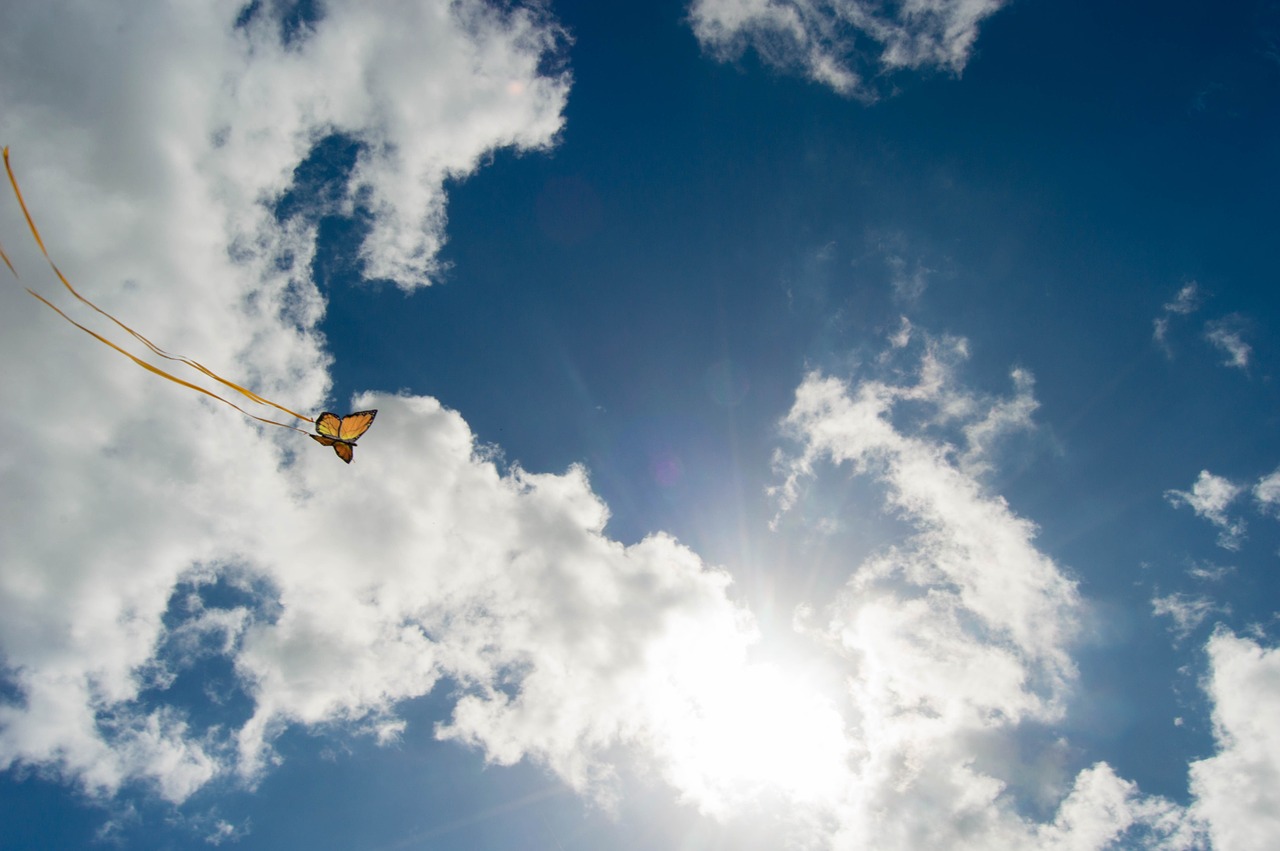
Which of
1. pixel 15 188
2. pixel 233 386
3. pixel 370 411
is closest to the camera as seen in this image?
pixel 15 188

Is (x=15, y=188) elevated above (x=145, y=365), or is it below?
above

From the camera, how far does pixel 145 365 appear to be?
22.4m

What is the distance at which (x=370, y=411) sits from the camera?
27938 mm

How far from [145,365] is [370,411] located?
7570 millimetres

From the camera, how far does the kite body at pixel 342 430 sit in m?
27.4

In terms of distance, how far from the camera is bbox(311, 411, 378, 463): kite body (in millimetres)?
27359

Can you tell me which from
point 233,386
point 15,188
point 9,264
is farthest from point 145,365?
point 15,188

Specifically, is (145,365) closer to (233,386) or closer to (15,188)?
(233,386)

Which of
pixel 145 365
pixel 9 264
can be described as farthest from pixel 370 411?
pixel 9 264

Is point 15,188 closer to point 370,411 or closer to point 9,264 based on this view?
point 9,264

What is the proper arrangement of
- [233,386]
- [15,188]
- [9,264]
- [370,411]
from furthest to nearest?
[370,411], [233,386], [15,188], [9,264]

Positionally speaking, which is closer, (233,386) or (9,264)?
(9,264)

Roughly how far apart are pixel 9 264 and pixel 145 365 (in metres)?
4.15

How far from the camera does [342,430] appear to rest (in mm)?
27891
